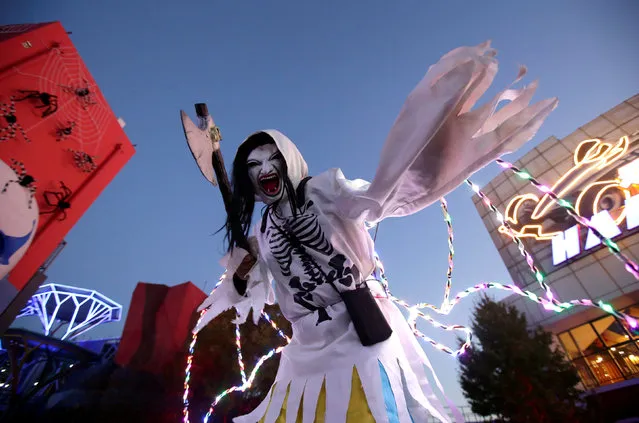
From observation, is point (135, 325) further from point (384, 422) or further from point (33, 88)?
point (384, 422)

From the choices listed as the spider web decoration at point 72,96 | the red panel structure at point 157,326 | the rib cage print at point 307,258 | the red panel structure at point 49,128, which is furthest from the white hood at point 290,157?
the red panel structure at point 157,326

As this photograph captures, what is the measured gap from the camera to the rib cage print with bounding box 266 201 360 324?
1855mm

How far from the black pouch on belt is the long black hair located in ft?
2.99

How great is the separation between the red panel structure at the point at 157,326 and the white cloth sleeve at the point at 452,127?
13.8 meters

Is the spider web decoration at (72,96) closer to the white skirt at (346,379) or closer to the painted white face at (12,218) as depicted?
the painted white face at (12,218)

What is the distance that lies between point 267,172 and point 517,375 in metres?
15.3

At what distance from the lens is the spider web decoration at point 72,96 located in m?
8.64

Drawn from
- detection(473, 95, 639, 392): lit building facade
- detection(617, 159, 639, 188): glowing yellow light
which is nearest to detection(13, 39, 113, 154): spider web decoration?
detection(473, 95, 639, 392): lit building facade

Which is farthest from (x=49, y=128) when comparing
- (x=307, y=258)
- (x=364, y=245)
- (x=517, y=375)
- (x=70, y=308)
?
(x=70, y=308)

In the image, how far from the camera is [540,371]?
12055mm

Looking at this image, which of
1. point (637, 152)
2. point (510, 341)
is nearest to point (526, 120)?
point (510, 341)

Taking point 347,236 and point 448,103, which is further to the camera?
point 347,236

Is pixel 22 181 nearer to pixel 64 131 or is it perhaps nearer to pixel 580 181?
pixel 64 131

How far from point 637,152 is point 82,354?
32.3 meters
